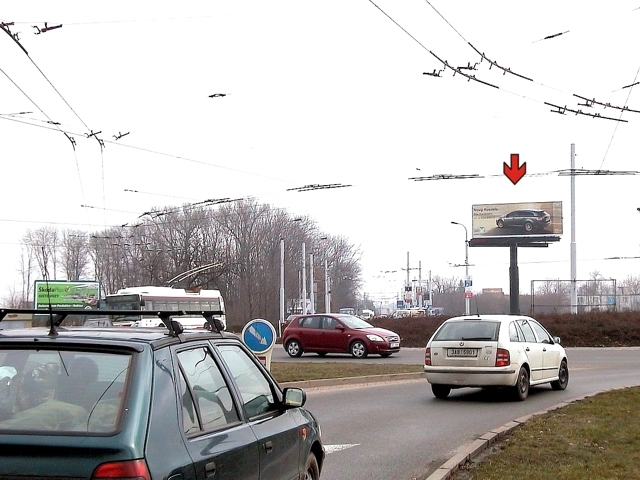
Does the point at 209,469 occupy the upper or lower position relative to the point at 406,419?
upper

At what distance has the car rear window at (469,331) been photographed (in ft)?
50.5

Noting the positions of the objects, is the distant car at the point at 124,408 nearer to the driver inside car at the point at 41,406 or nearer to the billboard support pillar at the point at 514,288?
the driver inside car at the point at 41,406

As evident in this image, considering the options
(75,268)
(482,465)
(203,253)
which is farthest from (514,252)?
(482,465)

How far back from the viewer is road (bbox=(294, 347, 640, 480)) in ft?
31.0

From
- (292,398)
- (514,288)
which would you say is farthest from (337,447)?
(514,288)

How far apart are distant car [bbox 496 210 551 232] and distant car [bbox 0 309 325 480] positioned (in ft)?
189

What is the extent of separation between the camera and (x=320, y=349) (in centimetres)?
3034

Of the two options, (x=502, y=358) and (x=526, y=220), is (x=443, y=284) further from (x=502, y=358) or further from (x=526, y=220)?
(x=502, y=358)

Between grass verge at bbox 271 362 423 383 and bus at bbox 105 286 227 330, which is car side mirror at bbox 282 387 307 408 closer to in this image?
grass verge at bbox 271 362 423 383

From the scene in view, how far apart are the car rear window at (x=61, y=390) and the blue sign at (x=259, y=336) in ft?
37.1

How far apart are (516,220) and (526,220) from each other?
2.28ft

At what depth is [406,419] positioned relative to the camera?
43.3 ft

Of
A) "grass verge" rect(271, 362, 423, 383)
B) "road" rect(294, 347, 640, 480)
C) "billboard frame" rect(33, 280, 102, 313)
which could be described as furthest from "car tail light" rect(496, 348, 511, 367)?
"billboard frame" rect(33, 280, 102, 313)

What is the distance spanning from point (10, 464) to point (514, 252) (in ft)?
192
